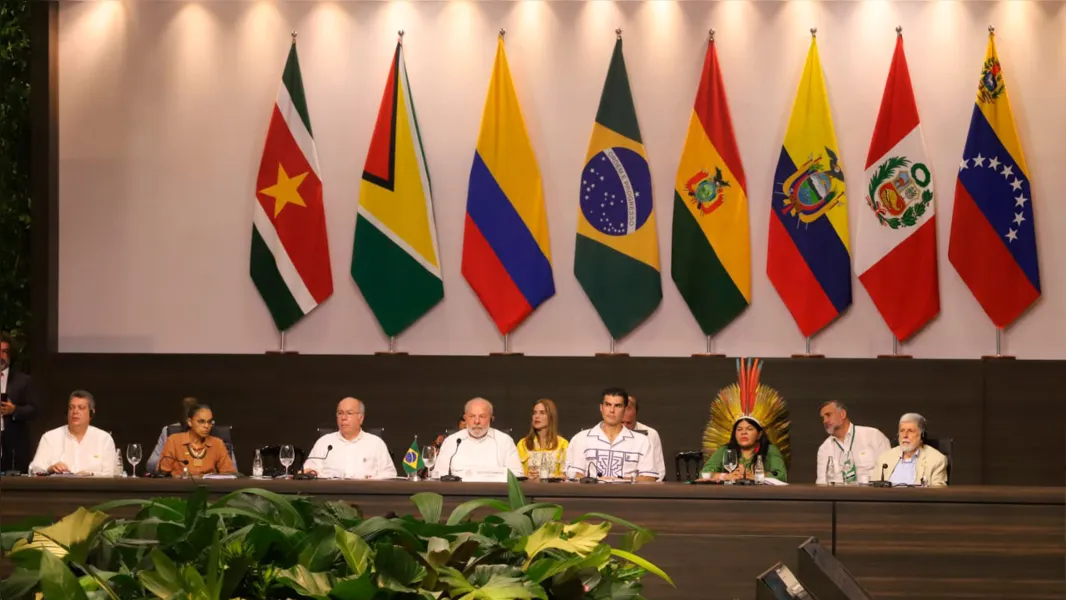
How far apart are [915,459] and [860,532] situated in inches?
57.5

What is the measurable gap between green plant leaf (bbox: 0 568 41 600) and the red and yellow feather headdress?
6.78 m

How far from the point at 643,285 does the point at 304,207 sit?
2544 mm

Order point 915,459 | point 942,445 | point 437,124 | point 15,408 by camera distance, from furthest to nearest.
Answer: point 437,124 < point 15,408 < point 942,445 < point 915,459

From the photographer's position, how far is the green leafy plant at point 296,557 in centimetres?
88

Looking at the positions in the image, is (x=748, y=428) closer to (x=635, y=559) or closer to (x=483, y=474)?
(x=483, y=474)

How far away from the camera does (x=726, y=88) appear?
885 centimetres

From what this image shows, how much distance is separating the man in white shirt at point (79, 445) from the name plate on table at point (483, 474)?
2.03m

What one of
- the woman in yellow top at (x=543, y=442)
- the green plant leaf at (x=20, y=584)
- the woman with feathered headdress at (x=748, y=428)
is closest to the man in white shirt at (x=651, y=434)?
the woman with feathered headdress at (x=748, y=428)

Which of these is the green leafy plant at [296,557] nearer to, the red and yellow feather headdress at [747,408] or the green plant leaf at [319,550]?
the green plant leaf at [319,550]

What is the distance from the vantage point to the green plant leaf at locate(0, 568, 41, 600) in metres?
0.87

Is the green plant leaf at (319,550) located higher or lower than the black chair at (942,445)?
higher

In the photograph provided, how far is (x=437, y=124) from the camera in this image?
8.96m

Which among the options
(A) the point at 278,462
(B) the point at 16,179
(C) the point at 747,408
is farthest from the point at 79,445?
(C) the point at 747,408

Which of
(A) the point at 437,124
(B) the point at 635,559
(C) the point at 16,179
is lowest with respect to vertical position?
(B) the point at 635,559
